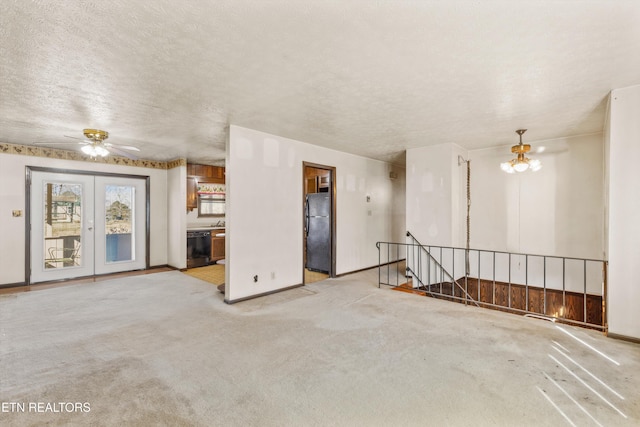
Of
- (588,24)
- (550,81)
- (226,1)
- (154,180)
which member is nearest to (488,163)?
(550,81)

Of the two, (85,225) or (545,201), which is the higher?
(545,201)

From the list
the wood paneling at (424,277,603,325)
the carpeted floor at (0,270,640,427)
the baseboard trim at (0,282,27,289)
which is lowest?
the wood paneling at (424,277,603,325)

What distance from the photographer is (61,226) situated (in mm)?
5688

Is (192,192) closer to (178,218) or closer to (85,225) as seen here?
(178,218)

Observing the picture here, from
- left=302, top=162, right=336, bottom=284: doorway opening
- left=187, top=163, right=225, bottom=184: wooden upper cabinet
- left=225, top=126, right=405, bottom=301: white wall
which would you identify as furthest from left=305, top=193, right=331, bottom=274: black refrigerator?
left=187, top=163, right=225, bottom=184: wooden upper cabinet

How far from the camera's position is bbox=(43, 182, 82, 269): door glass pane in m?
5.55

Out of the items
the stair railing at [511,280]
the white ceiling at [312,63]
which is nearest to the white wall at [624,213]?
the white ceiling at [312,63]

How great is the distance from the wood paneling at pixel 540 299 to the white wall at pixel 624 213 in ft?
4.59

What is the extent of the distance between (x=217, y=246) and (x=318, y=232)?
2961 millimetres

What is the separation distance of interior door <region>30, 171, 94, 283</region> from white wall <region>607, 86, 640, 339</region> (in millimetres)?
8567

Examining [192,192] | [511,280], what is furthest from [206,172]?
[511,280]

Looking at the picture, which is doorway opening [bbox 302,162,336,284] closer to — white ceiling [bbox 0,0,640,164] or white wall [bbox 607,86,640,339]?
white ceiling [bbox 0,0,640,164]

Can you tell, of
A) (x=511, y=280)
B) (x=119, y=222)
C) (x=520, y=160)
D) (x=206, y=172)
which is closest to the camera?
(x=520, y=160)

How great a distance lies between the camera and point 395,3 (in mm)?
1688
